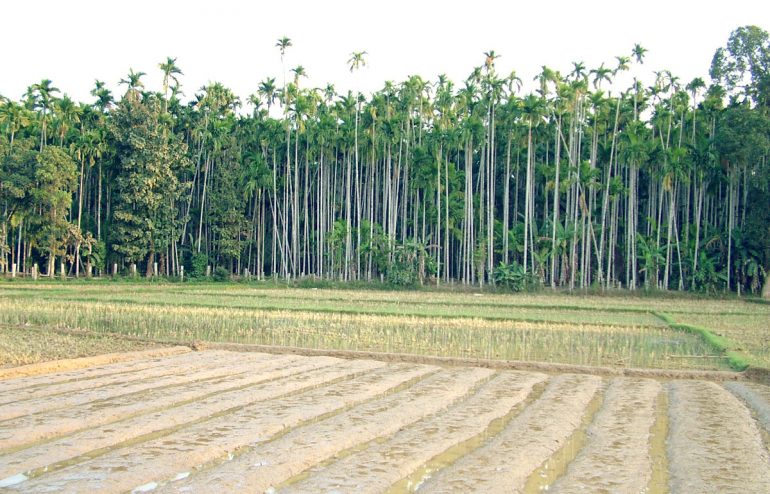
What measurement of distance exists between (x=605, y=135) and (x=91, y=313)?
30.0 m

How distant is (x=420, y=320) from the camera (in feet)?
67.0

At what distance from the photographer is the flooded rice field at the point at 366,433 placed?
567 centimetres

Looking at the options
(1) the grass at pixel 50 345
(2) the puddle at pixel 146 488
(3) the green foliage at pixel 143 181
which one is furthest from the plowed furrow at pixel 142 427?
(3) the green foliage at pixel 143 181

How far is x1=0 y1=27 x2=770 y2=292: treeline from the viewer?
127 ft

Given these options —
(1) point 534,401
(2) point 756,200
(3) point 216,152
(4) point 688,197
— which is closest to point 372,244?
(3) point 216,152

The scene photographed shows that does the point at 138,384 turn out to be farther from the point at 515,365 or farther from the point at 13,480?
the point at 515,365

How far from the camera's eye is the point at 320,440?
6.73 meters

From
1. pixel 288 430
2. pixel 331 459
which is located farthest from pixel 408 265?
pixel 331 459

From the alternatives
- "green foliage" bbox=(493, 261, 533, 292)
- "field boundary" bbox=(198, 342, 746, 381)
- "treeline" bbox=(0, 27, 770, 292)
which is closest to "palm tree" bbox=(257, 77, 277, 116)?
"treeline" bbox=(0, 27, 770, 292)

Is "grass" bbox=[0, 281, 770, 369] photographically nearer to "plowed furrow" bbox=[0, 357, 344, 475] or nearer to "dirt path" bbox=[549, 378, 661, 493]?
"dirt path" bbox=[549, 378, 661, 493]

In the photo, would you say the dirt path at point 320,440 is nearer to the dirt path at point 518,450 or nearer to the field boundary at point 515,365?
the dirt path at point 518,450

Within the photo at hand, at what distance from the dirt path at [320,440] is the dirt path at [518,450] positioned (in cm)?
100

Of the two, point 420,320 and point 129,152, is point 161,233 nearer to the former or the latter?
point 129,152

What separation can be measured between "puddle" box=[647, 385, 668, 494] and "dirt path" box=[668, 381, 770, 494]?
0.06 meters
